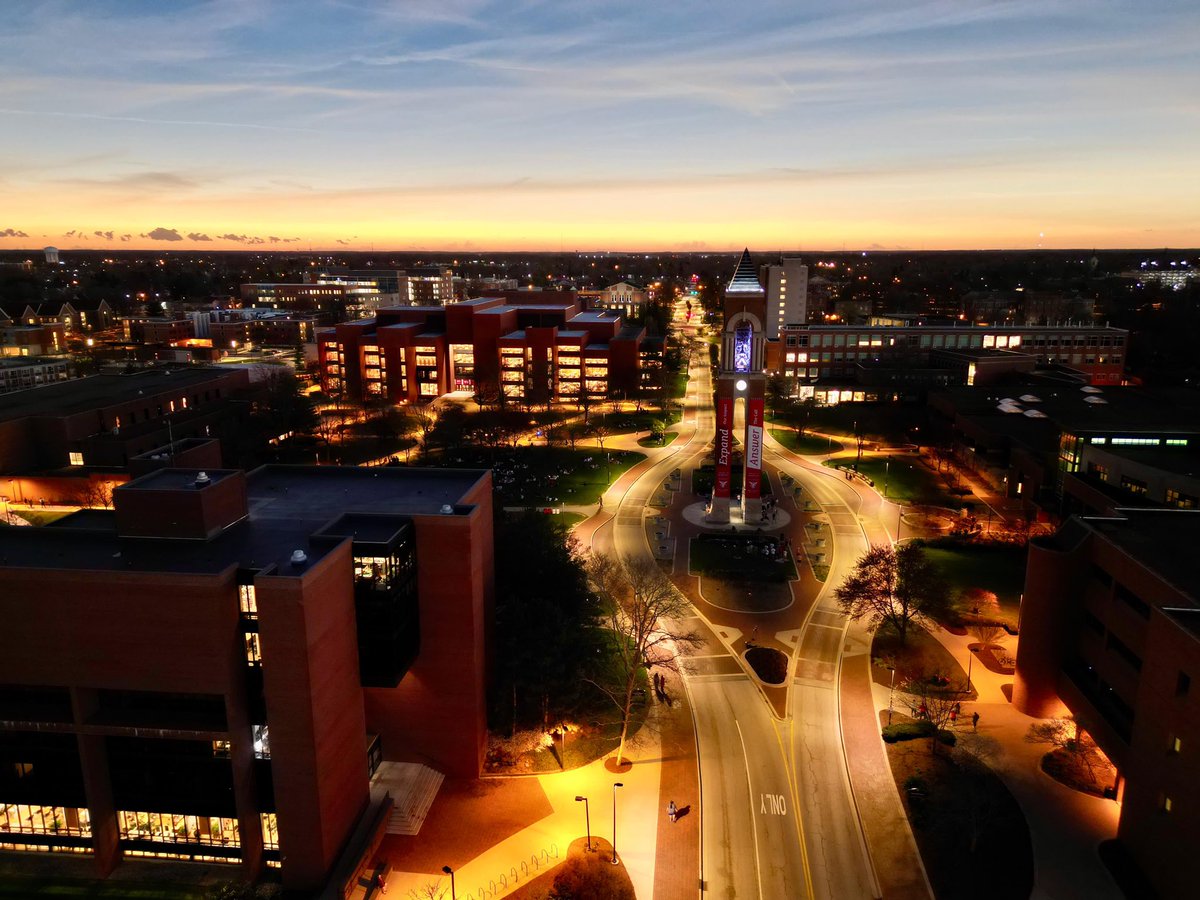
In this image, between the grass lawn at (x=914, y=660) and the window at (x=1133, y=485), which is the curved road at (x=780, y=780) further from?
the window at (x=1133, y=485)

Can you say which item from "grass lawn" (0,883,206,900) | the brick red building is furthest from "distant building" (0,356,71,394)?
"grass lawn" (0,883,206,900)

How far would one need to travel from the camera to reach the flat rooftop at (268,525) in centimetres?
2734

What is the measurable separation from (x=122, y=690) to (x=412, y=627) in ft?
33.9

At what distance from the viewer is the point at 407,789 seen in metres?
31.6

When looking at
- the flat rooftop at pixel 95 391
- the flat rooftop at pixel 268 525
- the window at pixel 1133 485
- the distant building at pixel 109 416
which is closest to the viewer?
the flat rooftop at pixel 268 525

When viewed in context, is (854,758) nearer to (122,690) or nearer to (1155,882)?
(1155,882)

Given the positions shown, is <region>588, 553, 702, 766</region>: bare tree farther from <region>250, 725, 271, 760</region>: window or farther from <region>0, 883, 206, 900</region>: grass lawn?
<region>0, 883, 206, 900</region>: grass lawn

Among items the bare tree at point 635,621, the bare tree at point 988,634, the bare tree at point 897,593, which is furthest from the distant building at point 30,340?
the bare tree at point 988,634

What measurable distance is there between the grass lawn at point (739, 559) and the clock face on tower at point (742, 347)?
45.1 ft

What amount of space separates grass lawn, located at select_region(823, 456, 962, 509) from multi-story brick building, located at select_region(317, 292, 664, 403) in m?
40.2

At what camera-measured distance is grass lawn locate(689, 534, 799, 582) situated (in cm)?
5247

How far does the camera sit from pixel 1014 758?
33562 millimetres

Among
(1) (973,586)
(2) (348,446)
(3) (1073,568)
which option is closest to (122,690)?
(3) (1073,568)

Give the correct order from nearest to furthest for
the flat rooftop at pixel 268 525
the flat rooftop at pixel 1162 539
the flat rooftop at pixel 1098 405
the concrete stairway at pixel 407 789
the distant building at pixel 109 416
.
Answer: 1. the flat rooftop at pixel 268 525
2. the flat rooftop at pixel 1162 539
3. the concrete stairway at pixel 407 789
4. the flat rooftop at pixel 1098 405
5. the distant building at pixel 109 416
